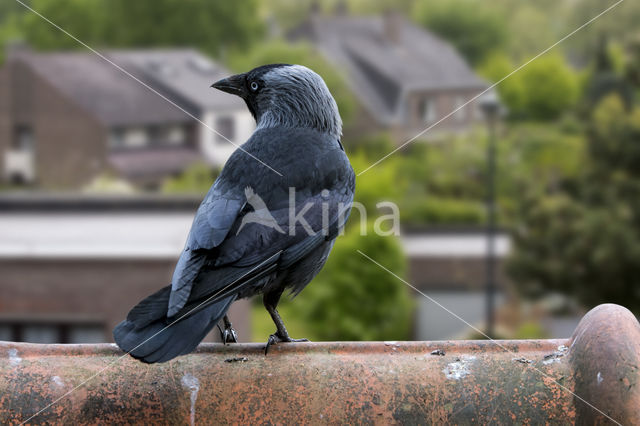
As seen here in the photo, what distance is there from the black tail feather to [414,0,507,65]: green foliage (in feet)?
209

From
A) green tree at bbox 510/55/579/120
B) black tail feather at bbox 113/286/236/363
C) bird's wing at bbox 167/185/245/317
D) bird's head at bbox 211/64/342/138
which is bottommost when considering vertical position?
black tail feather at bbox 113/286/236/363

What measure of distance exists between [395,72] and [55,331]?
36.8 meters

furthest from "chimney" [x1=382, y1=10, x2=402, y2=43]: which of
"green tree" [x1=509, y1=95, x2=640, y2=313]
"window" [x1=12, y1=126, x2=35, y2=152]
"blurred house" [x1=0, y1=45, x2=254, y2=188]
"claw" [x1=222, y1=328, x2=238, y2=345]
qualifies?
"claw" [x1=222, y1=328, x2=238, y2=345]

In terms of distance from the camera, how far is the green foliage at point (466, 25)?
65500mm

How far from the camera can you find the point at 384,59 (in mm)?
50062

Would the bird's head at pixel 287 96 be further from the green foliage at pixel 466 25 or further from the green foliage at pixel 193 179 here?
the green foliage at pixel 466 25

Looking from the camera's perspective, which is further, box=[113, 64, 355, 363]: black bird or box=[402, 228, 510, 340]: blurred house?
box=[402, 228, 510, 340]: blurred house

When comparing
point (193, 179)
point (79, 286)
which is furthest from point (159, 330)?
point (193, 179)

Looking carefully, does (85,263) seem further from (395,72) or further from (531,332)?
(395,72)

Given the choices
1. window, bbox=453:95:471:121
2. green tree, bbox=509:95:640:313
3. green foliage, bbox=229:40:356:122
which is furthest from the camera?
window, bbox=453:95:471:121

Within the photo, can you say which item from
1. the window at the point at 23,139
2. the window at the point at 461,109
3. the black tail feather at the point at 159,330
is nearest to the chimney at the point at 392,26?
the window at the point at 461,109

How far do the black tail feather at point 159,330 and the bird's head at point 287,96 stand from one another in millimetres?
1171

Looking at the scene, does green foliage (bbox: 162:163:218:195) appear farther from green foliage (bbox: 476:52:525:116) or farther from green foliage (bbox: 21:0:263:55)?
green foliage (bbox: 476:52:525:116)

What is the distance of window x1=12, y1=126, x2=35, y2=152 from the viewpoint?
125 feet
